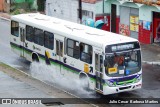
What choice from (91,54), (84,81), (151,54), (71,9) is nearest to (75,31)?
(91,54)

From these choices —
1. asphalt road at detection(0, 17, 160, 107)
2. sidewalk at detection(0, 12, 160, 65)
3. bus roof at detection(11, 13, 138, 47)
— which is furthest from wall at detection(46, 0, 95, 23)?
bus roof at detection(11, 13, 138, 47)

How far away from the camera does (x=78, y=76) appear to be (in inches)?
858

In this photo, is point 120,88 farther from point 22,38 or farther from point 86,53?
point 22,38

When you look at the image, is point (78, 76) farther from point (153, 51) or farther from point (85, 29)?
point (153, 51)

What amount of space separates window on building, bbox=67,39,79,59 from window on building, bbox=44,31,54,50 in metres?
1.73

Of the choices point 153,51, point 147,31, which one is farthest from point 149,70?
point 147,31

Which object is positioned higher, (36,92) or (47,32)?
(47,32)

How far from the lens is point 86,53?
21094 millimetres

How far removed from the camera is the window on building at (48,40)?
24.1m

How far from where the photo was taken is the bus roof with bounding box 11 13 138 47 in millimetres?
20516

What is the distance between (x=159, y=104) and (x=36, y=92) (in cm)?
546

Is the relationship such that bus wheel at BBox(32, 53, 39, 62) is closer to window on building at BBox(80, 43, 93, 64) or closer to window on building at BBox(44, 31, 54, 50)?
window on building at BBox(44, 31, 54, 50)

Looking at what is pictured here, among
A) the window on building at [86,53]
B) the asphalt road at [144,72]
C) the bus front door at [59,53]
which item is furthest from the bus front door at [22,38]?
the window on building at [86,53]

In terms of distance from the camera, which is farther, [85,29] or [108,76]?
[85,29]
